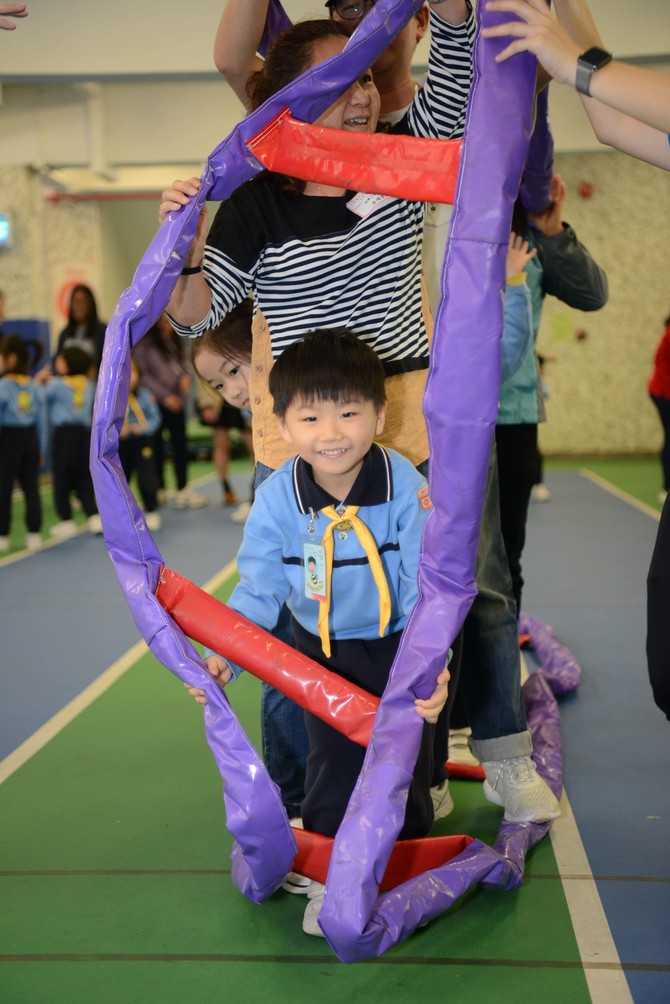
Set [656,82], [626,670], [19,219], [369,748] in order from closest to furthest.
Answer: [656,82]
[369,748]
[626,670]
[19,219]

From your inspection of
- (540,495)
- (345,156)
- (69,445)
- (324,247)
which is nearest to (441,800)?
(324,247)

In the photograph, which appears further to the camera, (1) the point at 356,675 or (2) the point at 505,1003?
(1) the point at 356,675

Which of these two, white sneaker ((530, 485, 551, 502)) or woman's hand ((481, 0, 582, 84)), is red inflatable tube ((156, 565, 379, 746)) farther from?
white sneaker ((530, 485, 551, 502))

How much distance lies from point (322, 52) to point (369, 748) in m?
1.42

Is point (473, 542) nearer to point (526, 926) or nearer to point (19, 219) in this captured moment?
point (526, 926)

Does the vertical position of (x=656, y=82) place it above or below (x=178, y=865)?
above

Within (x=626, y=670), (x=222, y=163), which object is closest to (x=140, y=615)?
(x=222, y=163)

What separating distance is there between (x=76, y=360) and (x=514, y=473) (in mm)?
5348

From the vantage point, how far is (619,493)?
30.1 feet

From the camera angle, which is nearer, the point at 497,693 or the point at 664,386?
the point at 497,693

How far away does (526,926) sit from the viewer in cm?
202

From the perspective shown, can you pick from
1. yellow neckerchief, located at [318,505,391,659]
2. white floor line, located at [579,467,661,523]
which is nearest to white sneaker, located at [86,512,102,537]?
white floor line, located at [579,467,661,523]

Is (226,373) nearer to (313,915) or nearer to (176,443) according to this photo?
(313,915)

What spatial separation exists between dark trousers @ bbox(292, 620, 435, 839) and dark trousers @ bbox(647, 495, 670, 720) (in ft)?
1.65
